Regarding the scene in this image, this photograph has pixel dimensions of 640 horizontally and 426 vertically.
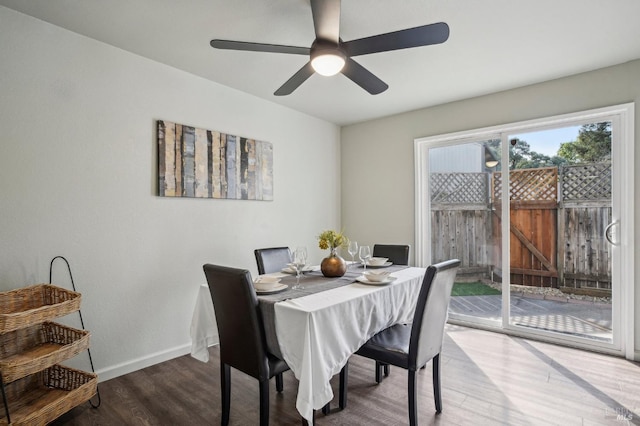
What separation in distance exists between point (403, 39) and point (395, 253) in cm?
194

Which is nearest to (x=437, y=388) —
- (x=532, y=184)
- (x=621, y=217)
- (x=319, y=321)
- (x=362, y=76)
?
(x=319, y=321)

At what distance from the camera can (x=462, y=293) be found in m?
4.03

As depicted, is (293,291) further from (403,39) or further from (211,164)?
(211,164)

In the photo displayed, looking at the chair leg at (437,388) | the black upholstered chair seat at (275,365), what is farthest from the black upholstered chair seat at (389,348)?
the black upholstered chair seat at (275,365)

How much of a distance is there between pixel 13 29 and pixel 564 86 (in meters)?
4.40

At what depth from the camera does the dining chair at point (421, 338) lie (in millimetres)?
1883

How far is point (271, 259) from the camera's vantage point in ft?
9.77

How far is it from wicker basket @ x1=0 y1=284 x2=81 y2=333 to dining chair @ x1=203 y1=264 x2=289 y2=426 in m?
0.87

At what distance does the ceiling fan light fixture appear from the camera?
1960 millimetres

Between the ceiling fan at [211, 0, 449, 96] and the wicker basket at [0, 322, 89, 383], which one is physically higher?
the ceiling fan at [211, 0, 449, 96]

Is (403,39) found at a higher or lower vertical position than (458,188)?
higher

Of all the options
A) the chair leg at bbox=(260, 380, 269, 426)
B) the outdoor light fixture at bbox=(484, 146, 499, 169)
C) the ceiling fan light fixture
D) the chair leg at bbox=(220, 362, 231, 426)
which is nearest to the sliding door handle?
the outdoor light fixture at bbox=(484, 146, 499, 169)

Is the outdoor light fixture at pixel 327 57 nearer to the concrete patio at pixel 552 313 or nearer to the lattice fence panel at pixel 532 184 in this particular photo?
the lattice fence panel at pixel 532 184

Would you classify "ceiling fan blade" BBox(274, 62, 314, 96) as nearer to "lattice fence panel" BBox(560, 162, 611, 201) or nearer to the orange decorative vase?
the orange decorative vase
